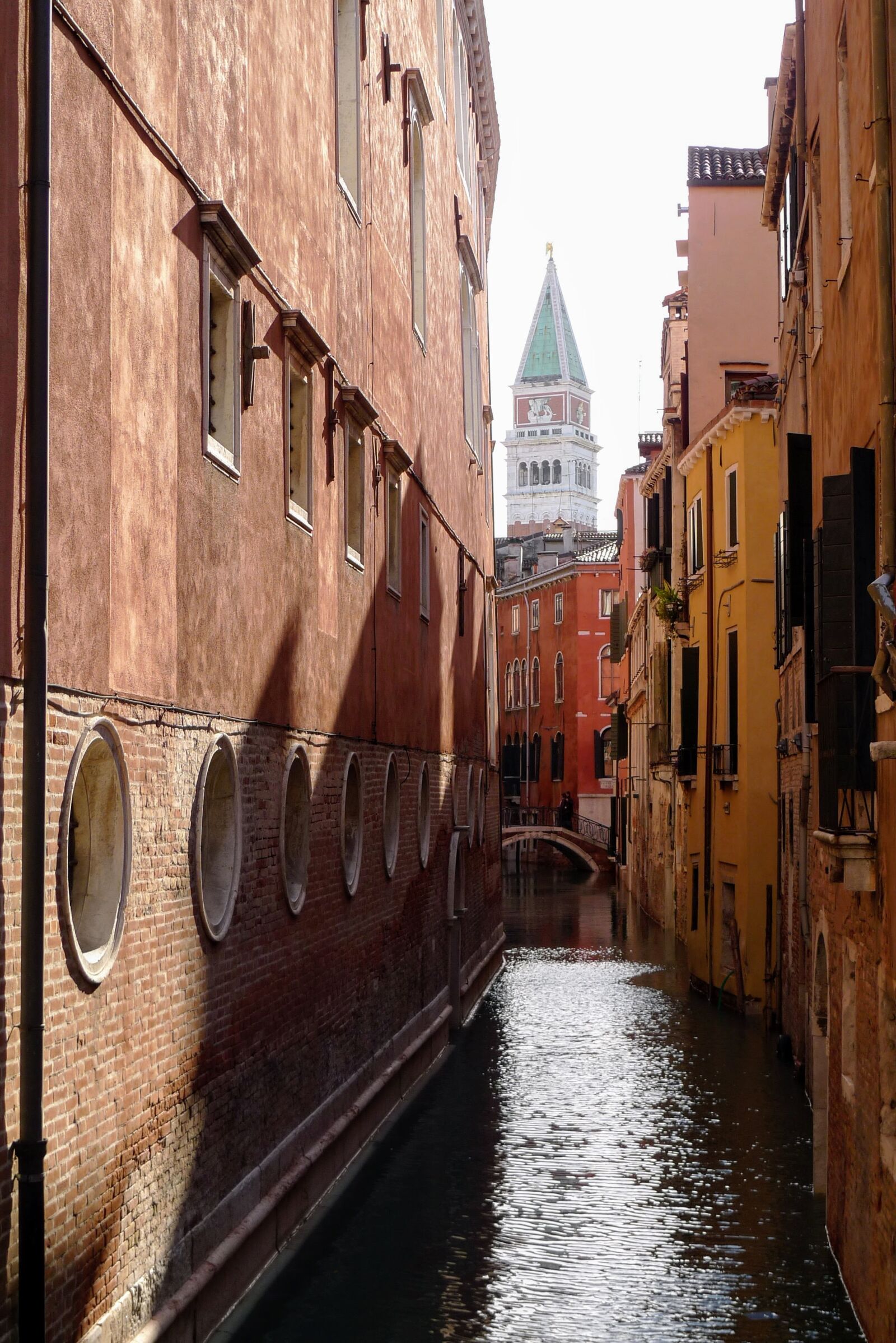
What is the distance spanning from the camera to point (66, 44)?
7094 mm

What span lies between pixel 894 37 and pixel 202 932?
5795 millimetres

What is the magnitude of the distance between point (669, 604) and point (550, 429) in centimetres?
13396

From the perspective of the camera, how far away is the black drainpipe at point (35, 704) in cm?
636

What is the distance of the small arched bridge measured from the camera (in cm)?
5916

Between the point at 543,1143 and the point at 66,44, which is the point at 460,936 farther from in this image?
the point at 66,44

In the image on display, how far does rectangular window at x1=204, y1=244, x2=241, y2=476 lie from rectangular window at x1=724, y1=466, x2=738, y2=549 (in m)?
13.5

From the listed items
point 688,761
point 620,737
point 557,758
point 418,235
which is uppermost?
point 418,235

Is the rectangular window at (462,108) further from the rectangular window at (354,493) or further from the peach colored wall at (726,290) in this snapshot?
the rectangular window at (354,493)

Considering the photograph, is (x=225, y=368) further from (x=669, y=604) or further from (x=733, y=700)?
(x=669, y=604)

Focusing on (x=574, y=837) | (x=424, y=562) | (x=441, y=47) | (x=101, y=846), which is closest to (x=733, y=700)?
(x=424, y=562)

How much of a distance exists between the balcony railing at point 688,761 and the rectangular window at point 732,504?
3.89m

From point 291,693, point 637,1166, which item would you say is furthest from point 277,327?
point 637,1166

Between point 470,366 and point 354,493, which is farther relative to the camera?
point 470,366

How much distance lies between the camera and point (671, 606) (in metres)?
28.4
